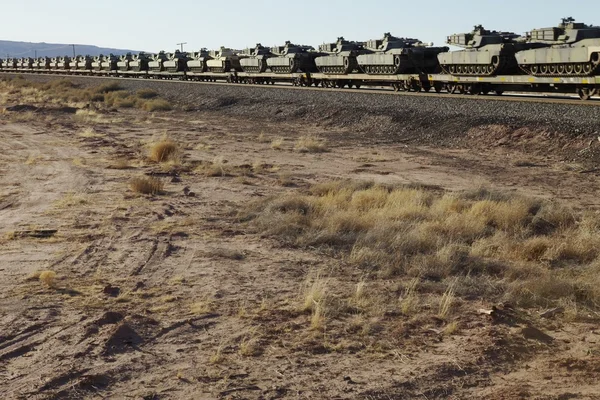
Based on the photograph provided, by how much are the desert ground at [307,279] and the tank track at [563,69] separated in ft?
15.2

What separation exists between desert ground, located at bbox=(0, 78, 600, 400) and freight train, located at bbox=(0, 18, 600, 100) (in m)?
5.70

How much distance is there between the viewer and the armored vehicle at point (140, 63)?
7071cm

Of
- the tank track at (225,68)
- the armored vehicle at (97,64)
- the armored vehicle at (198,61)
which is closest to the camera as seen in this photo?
the tank track at (225,68)

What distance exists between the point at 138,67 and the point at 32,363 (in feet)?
220

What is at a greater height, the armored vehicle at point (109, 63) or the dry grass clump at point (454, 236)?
the armored vehicle at point (109, 63)

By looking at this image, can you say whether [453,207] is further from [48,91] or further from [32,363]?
[48,91]

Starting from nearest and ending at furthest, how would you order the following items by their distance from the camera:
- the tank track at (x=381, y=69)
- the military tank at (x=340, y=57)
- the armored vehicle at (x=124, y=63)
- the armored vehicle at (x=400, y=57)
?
1. the armored vehicle at (x=400, y=57)
2. the tank track at (x=381, y=69)
3. the military tank at (x=340, y=57)
4. the armored vehicle at (x=124, y=63)

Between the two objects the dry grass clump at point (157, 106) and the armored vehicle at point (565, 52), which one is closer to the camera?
the armored vehicle at point (565, 52)

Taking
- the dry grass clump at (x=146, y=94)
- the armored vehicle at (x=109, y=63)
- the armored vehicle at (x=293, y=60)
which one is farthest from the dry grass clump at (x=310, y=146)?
the armored vehicle at (x=109, y=63)

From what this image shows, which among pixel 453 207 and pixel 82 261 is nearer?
pixel 82 261

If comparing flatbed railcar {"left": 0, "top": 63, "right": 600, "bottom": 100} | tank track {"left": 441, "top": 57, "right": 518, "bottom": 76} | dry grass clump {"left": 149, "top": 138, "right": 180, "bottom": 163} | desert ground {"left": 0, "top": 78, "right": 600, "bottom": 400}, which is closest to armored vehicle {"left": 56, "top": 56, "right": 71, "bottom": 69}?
flatbed railcar {"left": 0, "top": 63, "right": 600, "bottom": 100}

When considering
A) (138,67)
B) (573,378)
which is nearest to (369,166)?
(573,378)

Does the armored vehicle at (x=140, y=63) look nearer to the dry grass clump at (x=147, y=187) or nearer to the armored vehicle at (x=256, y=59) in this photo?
the armored vehicle at (x=256, y=59)

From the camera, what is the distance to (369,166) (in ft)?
60.2
